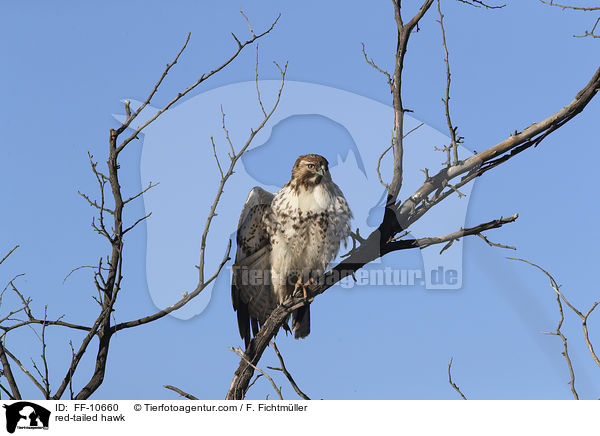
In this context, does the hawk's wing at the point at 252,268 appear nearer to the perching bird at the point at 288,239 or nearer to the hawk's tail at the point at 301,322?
the perching bird at the point at 288,239

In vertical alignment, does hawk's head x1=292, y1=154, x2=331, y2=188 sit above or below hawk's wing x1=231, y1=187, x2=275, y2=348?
above

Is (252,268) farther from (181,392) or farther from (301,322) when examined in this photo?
(181,392)

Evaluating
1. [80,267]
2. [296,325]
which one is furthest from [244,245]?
[80,267]

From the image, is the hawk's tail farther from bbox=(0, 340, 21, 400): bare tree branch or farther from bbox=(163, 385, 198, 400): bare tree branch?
bbox=(0, 340, 21, 400): bare tree branch

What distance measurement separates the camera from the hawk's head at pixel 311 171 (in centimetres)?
487

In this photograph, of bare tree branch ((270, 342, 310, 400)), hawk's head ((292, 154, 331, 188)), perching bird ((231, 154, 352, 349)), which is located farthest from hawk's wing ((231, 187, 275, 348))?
bare tree branch ((270, 342, 310, 400))

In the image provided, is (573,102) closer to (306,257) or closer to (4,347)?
(306,257)

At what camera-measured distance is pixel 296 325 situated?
5426 mm

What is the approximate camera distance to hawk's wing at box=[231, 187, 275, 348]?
5.23 metres

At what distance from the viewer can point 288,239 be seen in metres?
5.02

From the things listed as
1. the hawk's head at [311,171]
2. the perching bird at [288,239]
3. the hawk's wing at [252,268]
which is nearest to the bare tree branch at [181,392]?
the perching bird at [288,239]
